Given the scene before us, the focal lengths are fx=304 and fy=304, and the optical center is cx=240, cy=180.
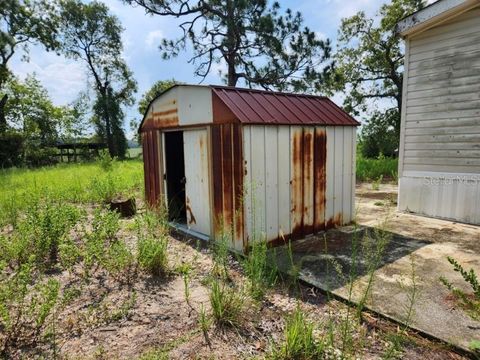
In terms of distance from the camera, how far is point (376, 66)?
16.0 metres

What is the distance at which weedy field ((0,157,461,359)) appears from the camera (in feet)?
7.80

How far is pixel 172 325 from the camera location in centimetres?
276

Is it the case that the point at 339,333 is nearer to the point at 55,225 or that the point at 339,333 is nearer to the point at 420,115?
Answer: the point at 55,225

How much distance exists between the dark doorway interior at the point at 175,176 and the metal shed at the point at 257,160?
148mm

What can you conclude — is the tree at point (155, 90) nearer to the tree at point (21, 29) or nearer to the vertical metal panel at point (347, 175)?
the tree at point (21, 29)

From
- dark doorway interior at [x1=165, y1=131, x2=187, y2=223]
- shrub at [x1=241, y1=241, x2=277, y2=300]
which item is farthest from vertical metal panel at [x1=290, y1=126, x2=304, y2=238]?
dark doorway interior at [x1=165, y1=131, x2=187, y2=223]

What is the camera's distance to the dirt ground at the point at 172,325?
239 centimetres

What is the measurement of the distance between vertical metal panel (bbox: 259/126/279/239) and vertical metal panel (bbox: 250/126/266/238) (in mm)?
73

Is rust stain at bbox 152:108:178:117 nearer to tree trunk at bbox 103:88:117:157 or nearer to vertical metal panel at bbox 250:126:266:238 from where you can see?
vertical metal panel at bbox 250:126:266:238

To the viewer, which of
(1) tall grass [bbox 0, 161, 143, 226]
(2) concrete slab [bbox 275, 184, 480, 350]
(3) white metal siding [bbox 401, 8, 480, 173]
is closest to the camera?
(2) concrete slab [bbox 275, 184, 480, 350]

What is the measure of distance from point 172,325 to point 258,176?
2228 mm

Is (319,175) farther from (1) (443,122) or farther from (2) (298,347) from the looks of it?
(2) (298,347)

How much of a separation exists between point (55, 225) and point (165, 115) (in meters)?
2.58

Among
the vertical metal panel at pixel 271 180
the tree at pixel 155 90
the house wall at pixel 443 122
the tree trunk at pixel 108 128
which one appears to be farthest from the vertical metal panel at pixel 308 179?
the tree at pixel 155 90
